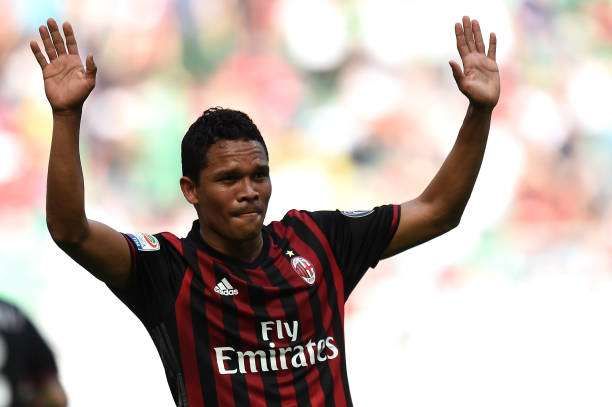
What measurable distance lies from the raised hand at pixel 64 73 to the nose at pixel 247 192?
1.54 feet

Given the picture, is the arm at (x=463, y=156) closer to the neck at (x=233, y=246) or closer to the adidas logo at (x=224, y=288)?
the neck at (x=233, y=246)

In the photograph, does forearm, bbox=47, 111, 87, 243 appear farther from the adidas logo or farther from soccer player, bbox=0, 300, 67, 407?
soccer player, bbox=0, 300, 67, 407

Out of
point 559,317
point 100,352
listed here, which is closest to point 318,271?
point 100,352

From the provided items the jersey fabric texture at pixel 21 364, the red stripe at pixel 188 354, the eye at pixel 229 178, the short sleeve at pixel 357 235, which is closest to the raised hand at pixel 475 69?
the short sleeve at pixel 357 235

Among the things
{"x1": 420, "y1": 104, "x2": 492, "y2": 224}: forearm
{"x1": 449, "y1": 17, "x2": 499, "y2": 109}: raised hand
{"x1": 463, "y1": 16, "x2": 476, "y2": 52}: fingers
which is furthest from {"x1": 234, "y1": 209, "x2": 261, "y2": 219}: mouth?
{"x1": 463, "y1": 16, "x2": 476, "y2": 52}: fingers

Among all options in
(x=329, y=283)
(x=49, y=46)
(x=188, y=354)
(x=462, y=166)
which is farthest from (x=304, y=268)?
(x=49, y=46)

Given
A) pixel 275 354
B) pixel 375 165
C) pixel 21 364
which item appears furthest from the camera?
pixel 375 165

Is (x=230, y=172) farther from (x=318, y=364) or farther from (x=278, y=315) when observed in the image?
(x=318, y=364)

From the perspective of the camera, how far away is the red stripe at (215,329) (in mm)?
2799

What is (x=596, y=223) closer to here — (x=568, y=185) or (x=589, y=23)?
(x=568, y=185)

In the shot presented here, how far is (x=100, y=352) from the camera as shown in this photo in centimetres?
545

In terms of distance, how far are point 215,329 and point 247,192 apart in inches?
14.2

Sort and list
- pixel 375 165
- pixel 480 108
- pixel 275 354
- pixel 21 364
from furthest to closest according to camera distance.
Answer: pixel 375 165 → pixel 480 108 → pixel 275 354 → pixel 21 364

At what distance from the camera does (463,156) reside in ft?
10.3
